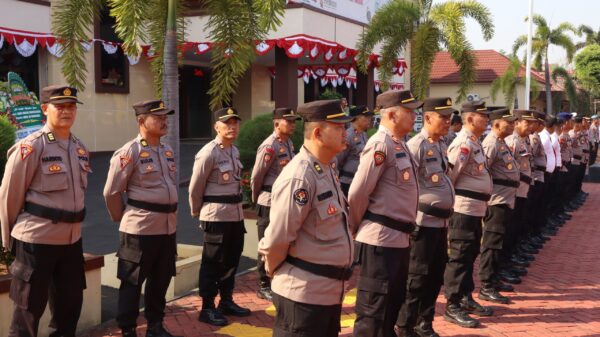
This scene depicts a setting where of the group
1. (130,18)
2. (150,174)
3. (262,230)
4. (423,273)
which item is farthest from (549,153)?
(150,174)

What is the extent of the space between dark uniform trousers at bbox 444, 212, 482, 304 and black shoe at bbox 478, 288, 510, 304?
83 cm

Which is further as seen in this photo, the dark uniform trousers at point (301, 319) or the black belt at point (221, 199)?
the black belt at point (221, 199)

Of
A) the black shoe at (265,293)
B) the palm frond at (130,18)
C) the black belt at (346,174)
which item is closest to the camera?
the black shoe at (265,293)

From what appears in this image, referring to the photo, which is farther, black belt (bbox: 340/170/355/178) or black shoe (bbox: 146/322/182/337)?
black belt (bbox: 340/170/355/178)

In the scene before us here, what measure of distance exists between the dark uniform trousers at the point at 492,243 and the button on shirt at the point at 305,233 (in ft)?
12.4

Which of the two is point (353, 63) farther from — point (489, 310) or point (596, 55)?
point (596, 55)

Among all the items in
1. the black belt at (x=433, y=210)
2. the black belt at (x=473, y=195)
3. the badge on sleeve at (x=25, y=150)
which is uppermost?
the badge on sleeve at (x=25, y=150)

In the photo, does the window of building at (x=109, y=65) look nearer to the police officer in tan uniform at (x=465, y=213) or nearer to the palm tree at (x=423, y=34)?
the palm tree at (x=423, y=34)

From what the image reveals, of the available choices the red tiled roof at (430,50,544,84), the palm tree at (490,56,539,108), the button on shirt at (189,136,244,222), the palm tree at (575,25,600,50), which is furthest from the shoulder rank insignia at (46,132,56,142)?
the palm tree at (575,25,600,50)

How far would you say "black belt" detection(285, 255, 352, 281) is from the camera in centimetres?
341

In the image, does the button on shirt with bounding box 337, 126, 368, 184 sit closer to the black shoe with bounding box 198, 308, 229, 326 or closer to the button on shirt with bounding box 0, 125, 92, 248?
the black shoe with bounding box 198, 308, 229, 326

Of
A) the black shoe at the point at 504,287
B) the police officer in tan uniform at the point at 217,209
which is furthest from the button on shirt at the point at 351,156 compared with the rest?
the police officer in tan uniform at the point at 217,209

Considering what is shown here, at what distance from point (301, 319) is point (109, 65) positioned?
16772mm

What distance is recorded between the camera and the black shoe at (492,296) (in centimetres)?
672
